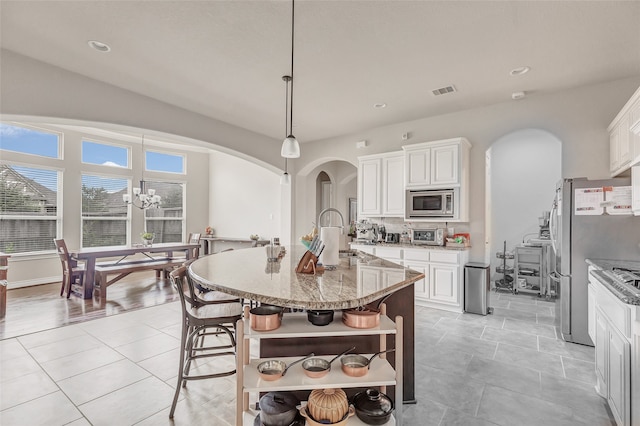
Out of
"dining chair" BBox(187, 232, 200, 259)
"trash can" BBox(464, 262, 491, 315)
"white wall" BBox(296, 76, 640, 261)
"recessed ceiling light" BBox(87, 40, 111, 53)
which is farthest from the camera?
"dining chair" BBox(187, 232, 200, 259)

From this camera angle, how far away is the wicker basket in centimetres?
140

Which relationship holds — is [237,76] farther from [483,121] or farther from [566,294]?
[566,294]

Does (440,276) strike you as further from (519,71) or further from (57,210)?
(57,210)

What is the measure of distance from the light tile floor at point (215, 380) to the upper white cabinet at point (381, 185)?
2070 millimetres

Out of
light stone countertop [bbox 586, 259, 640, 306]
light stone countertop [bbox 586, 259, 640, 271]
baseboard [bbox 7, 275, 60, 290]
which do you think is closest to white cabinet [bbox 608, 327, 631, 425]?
light stone countertop [bbox 586, 259, 640, 306]

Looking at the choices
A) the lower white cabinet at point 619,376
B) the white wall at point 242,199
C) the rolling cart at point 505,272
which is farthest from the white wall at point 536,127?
the white wall at point 242,199

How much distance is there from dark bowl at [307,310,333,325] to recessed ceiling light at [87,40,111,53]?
3175mm

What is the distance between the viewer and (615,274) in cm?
223

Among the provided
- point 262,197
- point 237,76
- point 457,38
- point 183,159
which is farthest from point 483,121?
point 183,159

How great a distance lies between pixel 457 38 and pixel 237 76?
7.66 ft

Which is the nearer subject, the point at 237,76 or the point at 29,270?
the point at 237,76

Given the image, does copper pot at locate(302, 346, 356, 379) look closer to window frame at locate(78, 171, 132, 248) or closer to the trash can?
the trash can

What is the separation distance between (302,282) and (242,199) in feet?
22.0

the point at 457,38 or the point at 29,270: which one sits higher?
the point at 457,38
